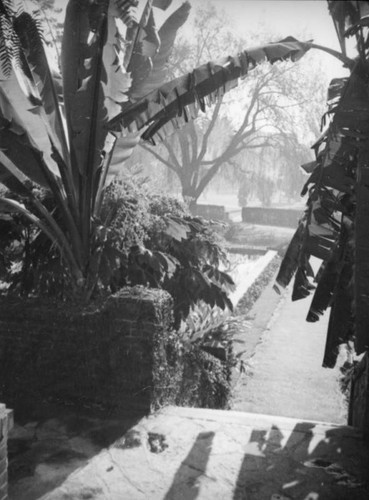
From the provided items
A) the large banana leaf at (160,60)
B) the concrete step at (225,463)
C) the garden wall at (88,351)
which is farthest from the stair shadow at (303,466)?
the large banana leaf at (160,60)

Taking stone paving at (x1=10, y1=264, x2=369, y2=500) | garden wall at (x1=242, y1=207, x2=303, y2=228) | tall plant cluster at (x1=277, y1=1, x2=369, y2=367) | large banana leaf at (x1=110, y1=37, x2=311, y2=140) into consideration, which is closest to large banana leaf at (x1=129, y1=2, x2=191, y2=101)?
large banana leaf at (x1=110, y1=37, x2=311, y2=140)

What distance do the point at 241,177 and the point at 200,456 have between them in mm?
33879

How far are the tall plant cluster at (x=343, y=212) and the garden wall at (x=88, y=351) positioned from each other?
5.30 feet

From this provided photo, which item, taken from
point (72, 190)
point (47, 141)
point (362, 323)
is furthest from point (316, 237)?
point (47, 141)

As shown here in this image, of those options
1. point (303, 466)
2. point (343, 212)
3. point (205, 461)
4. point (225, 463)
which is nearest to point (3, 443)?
point (205, 461)

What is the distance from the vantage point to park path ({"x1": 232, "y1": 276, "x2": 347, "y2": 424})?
6.64 metres

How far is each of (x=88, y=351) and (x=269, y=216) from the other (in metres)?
33.9

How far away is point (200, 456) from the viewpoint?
386 centimetres

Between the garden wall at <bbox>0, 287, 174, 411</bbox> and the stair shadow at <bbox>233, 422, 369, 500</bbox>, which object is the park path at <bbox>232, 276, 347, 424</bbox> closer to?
the stair shadow at <bbox>233, 422, 369, 500</bbox>

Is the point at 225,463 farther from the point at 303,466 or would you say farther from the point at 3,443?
the point at 3,443

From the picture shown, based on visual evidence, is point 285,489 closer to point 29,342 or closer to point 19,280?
point 29,342

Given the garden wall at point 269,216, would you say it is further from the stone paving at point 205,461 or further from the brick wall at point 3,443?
the brick wall at point 3,443

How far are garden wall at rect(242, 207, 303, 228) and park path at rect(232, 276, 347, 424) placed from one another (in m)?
26.0

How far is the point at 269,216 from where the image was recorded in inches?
1468
